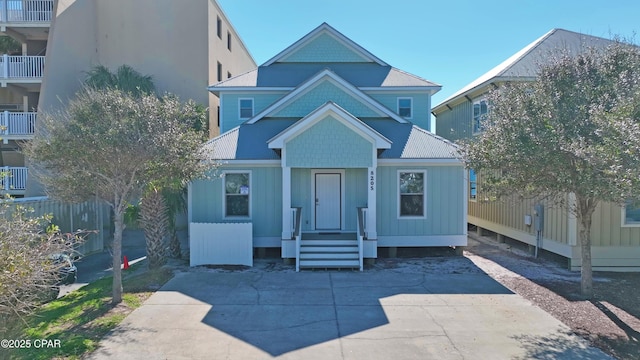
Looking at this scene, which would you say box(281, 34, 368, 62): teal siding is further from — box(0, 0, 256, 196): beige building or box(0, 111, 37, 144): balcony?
box(0, 111, 37, 144): balcony

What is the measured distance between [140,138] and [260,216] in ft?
18.3

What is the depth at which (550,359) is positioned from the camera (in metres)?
5.52

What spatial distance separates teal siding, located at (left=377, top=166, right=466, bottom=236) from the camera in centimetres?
1247

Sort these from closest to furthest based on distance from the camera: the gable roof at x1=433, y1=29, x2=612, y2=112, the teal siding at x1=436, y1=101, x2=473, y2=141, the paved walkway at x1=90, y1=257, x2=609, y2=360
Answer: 1. the paved walkway at x1=90, y1=257, x2=609, y2=360
2. the gable roof at x1=433, y1=29, x2=612, y2=112
3. the teal siding at x1=436, y1=101, x2=473, y2=141

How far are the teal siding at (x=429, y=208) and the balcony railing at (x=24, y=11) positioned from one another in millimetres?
19004

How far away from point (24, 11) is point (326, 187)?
18.3 m

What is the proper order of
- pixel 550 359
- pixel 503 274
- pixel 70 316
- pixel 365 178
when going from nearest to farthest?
pixel 550 359 < pixel 70 316 < pixel 503 274 < pixel 365 178

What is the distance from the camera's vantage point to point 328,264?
1084 cm

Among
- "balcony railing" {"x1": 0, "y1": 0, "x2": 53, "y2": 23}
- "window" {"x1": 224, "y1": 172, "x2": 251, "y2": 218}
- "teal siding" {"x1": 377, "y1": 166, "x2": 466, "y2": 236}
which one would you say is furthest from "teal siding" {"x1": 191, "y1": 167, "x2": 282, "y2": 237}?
"balcony railing" {"x1": 0, "y1": 0, "x2": 53, "y2": 23}

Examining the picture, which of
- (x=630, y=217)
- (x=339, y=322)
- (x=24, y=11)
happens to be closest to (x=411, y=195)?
(x=630, y=217)

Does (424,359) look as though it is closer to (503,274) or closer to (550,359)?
(550,359)

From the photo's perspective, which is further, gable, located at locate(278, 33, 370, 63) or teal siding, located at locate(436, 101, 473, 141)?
teal siding, located at locate(436, 101, 473, 141)

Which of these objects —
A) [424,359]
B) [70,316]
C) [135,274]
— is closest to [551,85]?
[424,359]

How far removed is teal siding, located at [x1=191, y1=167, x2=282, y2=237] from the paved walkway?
2.74 metres
